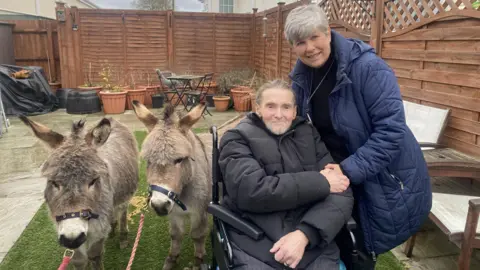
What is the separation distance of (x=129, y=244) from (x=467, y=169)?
10.4 ft

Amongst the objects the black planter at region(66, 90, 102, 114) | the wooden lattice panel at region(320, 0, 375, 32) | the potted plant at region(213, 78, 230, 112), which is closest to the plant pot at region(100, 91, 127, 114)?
the black planter at region(66, 90, 102, 114)

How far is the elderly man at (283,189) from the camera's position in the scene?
69.0 inches

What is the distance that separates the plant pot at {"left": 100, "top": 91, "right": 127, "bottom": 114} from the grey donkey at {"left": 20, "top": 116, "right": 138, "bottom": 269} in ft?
23.5

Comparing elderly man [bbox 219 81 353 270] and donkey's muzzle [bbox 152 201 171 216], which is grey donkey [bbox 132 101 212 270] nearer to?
donkey's muzzle [bbox 152 201 171 216]

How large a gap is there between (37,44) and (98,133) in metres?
11.6

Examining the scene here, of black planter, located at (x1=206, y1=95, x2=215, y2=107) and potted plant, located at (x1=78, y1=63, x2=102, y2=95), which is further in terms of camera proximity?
black planter, located at (x1=206, y1=95, x2=215, y2=107)

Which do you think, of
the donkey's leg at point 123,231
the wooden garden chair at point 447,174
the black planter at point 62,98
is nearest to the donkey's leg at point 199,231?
the donkey's leg at point 123,231

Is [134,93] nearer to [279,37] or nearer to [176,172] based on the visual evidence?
[279,37]

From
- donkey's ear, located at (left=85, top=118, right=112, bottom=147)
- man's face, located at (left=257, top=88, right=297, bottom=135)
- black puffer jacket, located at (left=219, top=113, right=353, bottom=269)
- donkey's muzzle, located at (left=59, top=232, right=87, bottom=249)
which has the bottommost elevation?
donkey's muzzle, located at (left=59, top=232, right=87, bottom=249)

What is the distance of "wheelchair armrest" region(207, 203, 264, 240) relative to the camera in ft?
5.87

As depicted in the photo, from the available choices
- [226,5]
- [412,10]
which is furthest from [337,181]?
[226,5]

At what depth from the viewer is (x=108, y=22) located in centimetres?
1128

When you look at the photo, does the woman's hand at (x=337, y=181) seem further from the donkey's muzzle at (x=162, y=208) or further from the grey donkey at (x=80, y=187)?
the grey donkey at (x=80, y=187)

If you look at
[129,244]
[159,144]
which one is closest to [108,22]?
[129,244]
